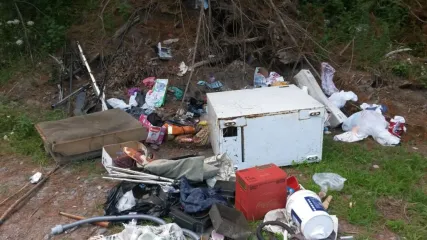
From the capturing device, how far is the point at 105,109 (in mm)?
5273

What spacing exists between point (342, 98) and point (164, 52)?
2359 mm

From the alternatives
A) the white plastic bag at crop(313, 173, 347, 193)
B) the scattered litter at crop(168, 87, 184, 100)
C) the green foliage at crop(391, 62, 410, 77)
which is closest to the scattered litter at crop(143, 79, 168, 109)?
the scattered litter at crop(168, 87, 184, 100)

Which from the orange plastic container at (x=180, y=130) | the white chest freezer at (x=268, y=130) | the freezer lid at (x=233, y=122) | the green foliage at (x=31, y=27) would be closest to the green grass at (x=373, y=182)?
the white chest freezer at (x=268, y=130)

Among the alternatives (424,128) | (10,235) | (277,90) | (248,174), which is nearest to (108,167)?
(10,235)

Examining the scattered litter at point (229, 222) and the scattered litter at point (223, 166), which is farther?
the scattered litter at point (223, 166)

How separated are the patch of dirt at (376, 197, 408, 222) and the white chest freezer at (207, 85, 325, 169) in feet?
2.42

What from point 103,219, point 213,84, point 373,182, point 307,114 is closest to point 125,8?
point 213,84

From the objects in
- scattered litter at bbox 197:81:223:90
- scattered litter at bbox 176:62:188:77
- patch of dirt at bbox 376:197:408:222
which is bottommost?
patch of dirt at bbox 376:197:408:222

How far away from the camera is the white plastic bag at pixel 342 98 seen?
531 centimetres

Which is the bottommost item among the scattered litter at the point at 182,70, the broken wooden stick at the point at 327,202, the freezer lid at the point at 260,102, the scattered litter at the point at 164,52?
the broken wooden stick at the point at 327,202

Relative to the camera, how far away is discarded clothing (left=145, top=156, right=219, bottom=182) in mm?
3695

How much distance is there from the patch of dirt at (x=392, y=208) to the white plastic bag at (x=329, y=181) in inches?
12.5

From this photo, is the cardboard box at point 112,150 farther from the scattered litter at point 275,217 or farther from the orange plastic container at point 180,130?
the scattered litter at point 275,217

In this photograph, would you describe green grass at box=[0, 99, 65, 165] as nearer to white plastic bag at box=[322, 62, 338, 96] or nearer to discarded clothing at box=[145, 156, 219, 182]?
discarded clothing at box=[145, 156, 219, 182]
